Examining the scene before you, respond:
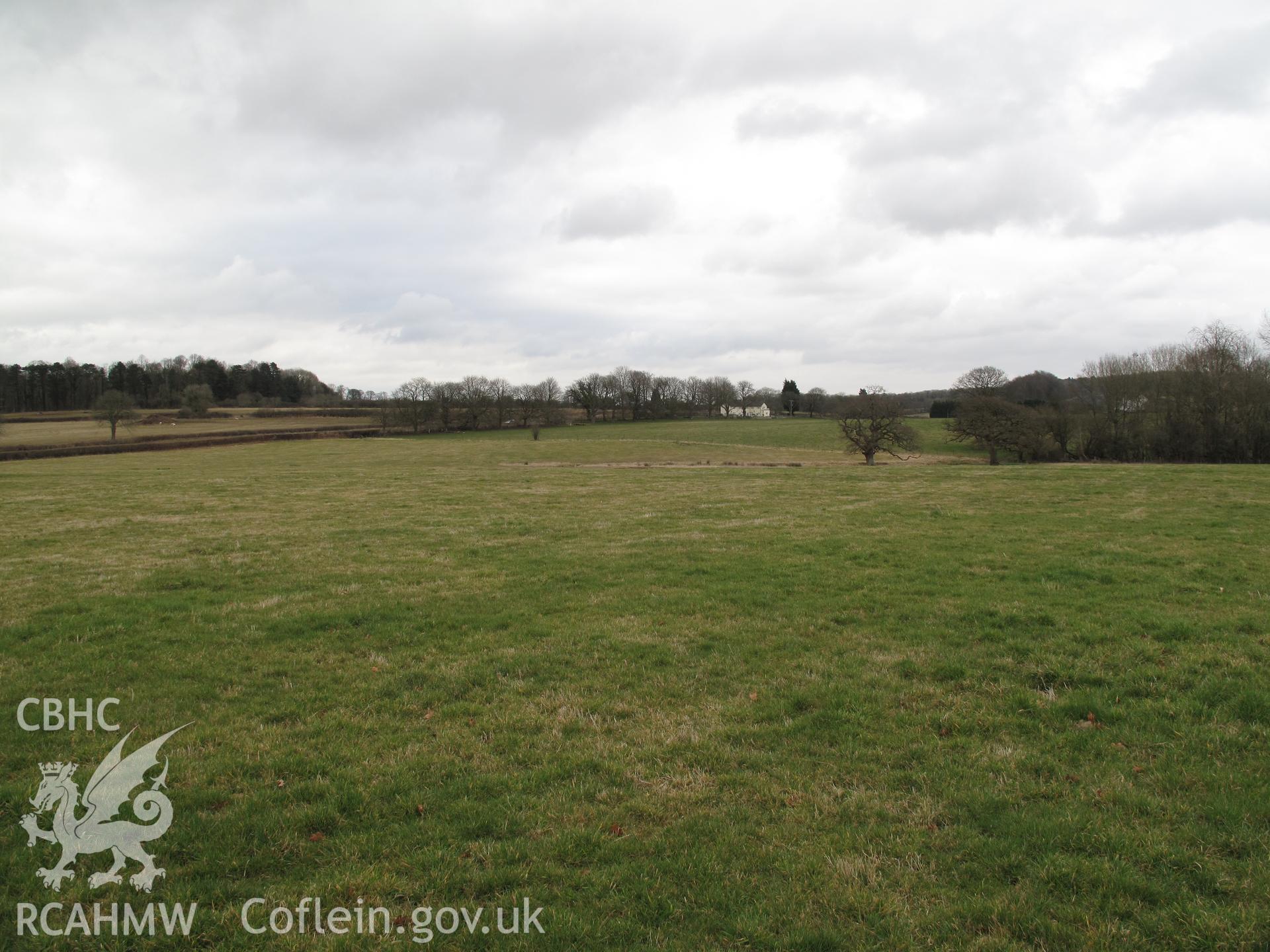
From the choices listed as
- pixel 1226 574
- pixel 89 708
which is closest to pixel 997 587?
pixel 1226 574

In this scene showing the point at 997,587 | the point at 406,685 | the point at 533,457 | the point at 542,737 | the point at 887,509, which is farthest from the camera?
the point at 533,457

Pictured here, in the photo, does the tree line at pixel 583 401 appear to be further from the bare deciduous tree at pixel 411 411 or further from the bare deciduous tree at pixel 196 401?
the bare deciduous tree at pixel 196 401

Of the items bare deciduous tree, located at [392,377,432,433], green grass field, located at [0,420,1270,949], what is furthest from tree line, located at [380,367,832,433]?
green grass field, located at [0,420,1270,949]

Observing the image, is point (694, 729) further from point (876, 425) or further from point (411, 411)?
point (411, 411)

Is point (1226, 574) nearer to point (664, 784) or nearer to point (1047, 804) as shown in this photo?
point (1047, 804)

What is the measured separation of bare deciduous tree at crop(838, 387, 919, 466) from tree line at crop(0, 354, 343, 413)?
109m

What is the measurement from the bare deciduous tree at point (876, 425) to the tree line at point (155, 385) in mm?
109013

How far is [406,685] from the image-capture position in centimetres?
728

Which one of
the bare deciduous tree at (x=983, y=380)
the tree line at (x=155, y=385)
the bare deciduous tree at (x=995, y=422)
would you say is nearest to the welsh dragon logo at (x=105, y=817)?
the bare deciduous tree at (x=995, y=422)

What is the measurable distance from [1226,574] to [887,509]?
933 centimetres

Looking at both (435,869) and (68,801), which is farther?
(68,801)

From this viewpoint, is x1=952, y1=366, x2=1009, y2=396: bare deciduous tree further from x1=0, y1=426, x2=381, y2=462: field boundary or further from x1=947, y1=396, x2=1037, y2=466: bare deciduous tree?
x1=0, y1=426, x2=381, y2=462: field boundary

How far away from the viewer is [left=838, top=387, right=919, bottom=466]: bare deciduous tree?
4666 centimetres

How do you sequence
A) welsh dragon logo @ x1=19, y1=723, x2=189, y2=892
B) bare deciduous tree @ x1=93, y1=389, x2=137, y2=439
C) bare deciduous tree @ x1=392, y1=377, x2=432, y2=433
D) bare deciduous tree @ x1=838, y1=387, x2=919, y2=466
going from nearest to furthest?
1. welsh dragon logo @ x1=19, y1=723, x2=189, y2=892
2. bare deciduous tree @ x1=838, y1=387, x2=919, y2=466
3. bare deciduous tree @ x1=93, y1=389, x2=137, y2=439
4. bare deciduous tree @ x1=392, y1=377, x2=432, y2=433
